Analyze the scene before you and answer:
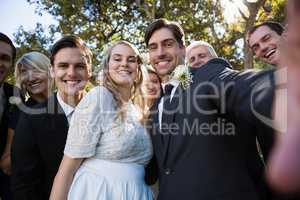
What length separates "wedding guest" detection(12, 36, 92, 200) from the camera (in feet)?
11.1

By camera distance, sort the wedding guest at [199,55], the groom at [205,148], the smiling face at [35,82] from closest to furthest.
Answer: the groom at [205,148]
the smiling face at [35,82]
the wedding guest at [199,55]

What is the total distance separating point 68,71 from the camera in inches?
148

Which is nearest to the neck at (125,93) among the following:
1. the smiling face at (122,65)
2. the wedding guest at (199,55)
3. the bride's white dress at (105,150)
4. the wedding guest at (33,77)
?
the smiling face at (122,65)

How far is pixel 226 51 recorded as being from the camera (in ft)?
61.7

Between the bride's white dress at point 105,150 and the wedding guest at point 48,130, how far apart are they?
1.09ft

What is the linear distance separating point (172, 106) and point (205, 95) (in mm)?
601

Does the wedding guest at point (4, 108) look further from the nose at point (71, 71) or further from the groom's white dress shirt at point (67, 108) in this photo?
the nose at point (71, 71)

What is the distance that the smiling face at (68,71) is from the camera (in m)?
3.76

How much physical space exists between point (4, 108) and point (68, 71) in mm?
974

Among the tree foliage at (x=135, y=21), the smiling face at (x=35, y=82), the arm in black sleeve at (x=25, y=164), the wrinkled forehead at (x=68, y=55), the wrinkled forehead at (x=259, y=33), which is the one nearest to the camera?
the arm in black sleeve at (x=25, y=164)

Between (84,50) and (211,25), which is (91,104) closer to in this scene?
(84,50)

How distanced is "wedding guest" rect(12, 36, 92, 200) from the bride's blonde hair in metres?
0.31

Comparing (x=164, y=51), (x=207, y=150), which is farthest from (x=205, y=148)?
(x=164, y=51)

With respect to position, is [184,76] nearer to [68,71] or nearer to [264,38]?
[68,71]
